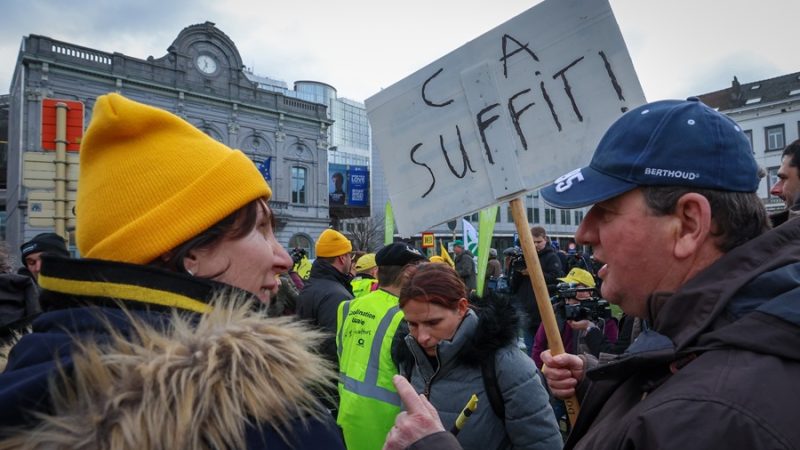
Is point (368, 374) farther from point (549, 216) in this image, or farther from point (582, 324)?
point (549, 216)

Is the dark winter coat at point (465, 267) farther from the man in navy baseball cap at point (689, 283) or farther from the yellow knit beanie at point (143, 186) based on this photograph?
the yellow knit beanie at point (143, 186)

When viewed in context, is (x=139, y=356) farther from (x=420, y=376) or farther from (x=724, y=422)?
(x=420, y=376)

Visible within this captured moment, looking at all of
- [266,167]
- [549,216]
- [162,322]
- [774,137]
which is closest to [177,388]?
[162,322]

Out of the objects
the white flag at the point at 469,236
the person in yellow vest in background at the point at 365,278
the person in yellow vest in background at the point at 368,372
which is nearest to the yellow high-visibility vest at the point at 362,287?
the person in yellow vest in background at the point at 365,278

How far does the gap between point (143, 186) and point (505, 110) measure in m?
1.60

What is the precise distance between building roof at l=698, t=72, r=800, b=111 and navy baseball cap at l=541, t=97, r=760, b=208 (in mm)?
46724

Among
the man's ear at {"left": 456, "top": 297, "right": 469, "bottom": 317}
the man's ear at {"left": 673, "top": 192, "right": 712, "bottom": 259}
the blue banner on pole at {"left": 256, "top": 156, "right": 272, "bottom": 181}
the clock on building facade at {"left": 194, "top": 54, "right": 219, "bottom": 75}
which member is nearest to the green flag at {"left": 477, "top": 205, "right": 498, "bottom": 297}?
the man's ear at {"left": 456, "top": 297, "right": 469, "bottom": 317}

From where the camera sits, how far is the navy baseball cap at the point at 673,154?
1208 millimetres

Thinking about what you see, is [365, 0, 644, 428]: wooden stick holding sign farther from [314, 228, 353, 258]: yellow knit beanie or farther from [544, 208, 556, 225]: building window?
[544, 208, 556, 225]: building window

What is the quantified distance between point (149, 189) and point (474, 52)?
5.39 ft

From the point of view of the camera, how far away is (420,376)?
2742mm

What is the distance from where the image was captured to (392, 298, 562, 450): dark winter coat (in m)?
2.29

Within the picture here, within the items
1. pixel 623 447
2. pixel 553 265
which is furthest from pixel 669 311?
pixel 553 265

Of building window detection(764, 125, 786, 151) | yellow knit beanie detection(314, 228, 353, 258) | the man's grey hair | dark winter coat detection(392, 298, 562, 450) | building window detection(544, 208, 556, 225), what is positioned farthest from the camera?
building window detection(544, 208, 556, 225)
